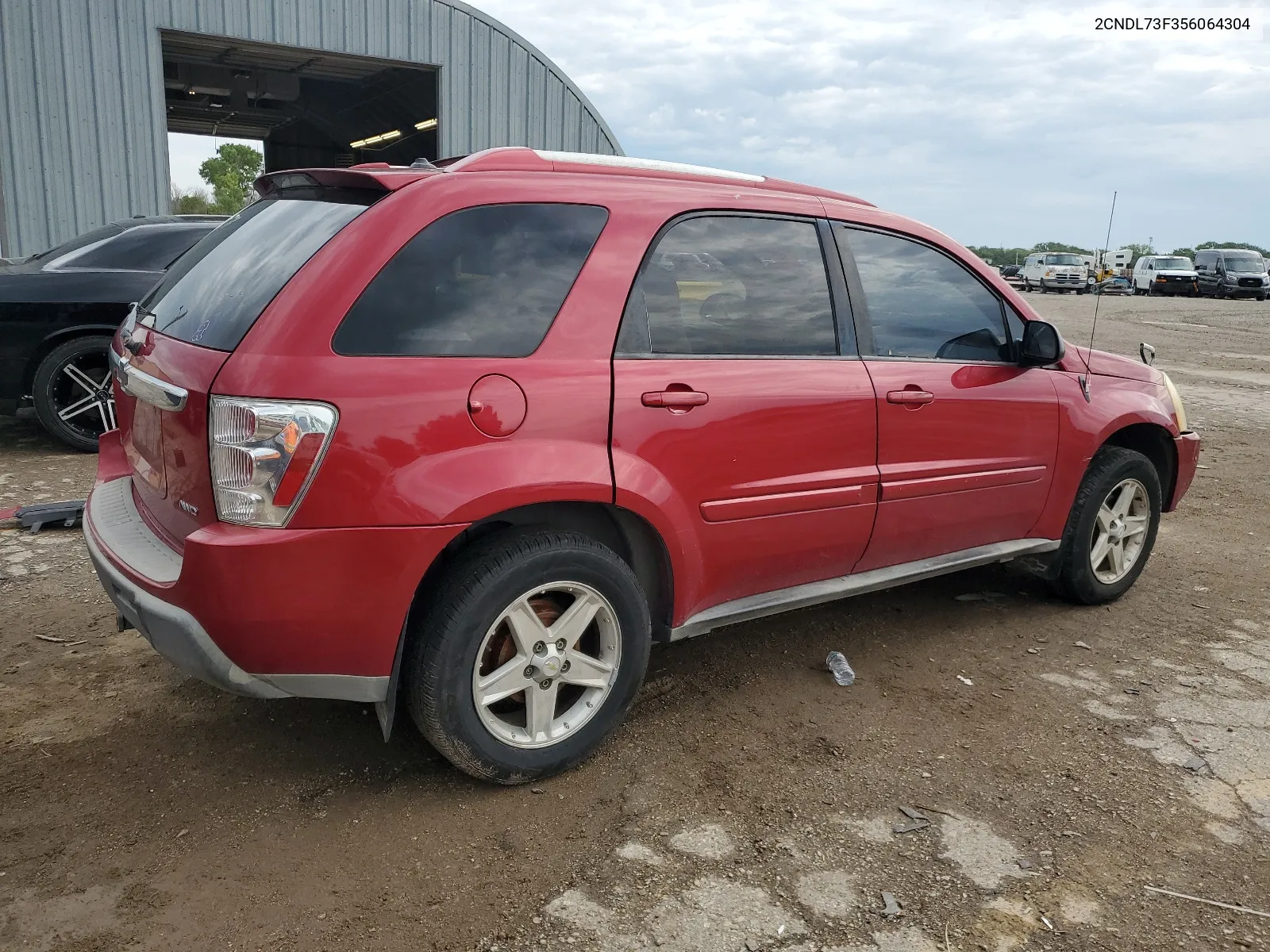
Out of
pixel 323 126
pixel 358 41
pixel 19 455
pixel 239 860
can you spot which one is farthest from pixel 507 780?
pixel 323 126

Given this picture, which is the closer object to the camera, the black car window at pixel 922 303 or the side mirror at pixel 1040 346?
the black car window at pixel 922 303

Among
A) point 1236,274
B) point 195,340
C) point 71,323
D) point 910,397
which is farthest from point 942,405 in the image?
point 1236,274

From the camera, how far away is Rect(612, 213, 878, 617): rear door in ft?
9.83

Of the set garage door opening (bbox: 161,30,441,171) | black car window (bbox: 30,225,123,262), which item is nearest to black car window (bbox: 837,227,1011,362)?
black car window (bbox: 30,225,123,262)

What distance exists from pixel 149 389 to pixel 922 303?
8.78 feet

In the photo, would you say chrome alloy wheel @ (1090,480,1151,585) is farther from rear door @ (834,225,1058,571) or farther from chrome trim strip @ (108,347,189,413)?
chrome trim strip @ (108,347,189,413)

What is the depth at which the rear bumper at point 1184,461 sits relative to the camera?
4.79 m

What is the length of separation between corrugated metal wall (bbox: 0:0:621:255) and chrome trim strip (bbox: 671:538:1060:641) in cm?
1205

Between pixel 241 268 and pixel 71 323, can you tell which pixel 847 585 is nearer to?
pixel 241 268

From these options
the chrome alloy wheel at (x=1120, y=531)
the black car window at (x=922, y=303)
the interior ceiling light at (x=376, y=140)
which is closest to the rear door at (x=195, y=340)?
the black car window at (x=922, y=303)

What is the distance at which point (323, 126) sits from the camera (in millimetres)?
22922

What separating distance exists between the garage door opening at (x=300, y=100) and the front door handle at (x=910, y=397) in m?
12.7

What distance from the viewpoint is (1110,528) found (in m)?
4.58

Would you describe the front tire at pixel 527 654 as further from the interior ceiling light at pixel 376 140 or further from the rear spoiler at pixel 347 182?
the interior ceiling light at pixel 376 140
